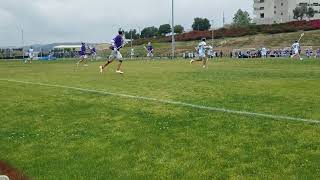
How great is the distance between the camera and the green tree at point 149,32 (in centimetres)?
15000

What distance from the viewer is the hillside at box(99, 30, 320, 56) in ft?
298

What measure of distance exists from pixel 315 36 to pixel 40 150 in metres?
87.7

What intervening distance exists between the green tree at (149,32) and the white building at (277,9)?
3126 cm

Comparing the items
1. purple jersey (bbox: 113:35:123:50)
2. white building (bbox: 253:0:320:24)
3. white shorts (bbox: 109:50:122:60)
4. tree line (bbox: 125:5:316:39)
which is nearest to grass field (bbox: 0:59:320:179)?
white shorts (bbox: 109:50:122:60)

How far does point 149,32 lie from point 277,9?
3814 cm

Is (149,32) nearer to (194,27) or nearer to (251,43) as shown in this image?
(194,27)

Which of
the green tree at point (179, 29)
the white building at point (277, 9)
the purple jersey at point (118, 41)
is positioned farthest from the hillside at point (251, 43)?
the purple jersey at point (118, 41)

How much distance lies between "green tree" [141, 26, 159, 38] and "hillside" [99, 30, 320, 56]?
39437 millimetres

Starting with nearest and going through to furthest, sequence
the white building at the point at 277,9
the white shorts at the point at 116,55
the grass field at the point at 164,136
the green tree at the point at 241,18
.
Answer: the grass field at the point at 164,136, the white shorts at the point at 116,55, the white building at the point at 277,9, the green tree at the point at 241,18

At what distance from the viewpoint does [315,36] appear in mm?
93188

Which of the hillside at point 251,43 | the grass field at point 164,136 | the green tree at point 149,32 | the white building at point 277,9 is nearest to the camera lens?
the grass field at point 164,136

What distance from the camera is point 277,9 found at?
6373 inches

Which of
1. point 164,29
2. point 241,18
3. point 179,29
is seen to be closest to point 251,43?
point 179,29

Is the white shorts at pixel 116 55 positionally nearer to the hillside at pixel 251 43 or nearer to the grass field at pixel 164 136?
the grass field at pixel 164 136
